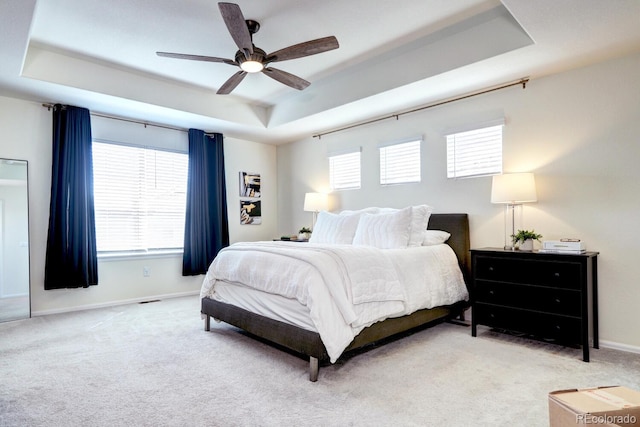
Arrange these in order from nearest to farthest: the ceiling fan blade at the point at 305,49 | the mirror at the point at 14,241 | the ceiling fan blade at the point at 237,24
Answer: the ceiling fan blade at the point at 237,24 < the ceiling fan blade at the point at 305,49 < the mirror at the point at 14,241

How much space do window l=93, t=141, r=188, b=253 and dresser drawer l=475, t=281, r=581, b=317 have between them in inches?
162

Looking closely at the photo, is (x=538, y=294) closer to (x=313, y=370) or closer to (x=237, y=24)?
(x=313, y=370)

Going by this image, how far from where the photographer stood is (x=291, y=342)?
255 centimetres

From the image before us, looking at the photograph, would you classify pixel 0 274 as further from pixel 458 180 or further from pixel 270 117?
pixel 458 180

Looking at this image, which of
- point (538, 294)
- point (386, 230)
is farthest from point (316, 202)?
point (538, 294)

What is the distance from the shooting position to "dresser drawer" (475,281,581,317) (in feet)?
9.29

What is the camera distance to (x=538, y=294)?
118 inches

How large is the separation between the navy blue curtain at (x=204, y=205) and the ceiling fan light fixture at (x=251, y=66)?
2628mm

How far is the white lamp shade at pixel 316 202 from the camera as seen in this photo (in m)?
5.33

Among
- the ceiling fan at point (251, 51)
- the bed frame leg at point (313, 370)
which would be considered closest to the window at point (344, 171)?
the ceiling fan at point (251, 51)

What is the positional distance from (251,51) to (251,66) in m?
0.20

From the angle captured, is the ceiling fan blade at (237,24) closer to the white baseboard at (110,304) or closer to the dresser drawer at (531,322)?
the dresser drawer at (531,322)

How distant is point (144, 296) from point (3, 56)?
3102 mm

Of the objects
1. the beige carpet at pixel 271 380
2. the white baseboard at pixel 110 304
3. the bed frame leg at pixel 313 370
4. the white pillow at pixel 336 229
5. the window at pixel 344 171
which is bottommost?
the white baseboard at pixel 110 304
